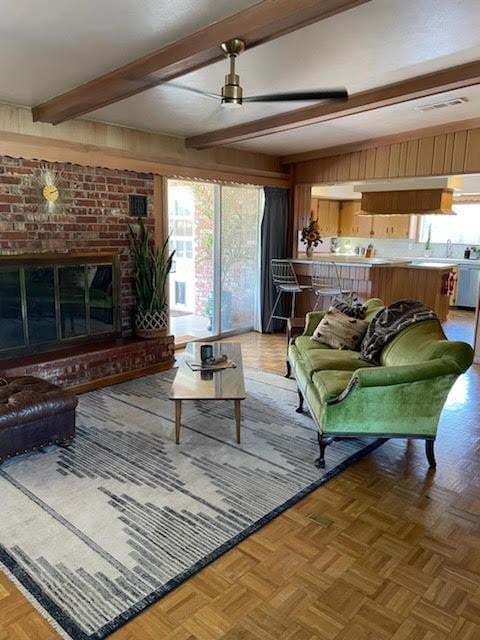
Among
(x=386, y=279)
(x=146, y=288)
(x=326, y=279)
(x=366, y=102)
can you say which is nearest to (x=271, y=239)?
(x=326, y=279)

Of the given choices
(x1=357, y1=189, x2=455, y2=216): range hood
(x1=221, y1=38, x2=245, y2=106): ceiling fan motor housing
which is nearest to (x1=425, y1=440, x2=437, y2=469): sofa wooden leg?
(x1=221, y1=38, x2=245, y2=106): ceiling fan motor housing

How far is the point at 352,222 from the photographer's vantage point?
33.8 feet

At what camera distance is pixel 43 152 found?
4.07 meters

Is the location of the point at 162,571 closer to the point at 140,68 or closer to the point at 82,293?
the point at 140,68

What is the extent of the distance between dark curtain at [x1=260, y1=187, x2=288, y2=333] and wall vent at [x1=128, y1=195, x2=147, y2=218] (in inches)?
80.4

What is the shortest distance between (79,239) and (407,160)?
3671mm

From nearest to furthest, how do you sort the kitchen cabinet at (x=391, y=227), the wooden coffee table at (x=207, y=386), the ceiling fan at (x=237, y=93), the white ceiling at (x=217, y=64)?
the white ceiling at (x=217, y=64)
the ceiling fan at (x=237, y=93)
the wooden coffee table at (x=207, y=386)
the kitchen cabinet at (x=391, y=227)

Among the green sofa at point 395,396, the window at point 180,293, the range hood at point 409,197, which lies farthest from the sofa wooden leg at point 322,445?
the range hood at point 409,197

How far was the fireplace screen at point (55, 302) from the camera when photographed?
401 centimetres

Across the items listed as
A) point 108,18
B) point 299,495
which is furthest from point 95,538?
point 108,18

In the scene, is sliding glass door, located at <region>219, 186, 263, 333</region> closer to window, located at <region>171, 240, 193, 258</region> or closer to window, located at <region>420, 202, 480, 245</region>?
window, located at <region>171, 240, 193, 258</region>

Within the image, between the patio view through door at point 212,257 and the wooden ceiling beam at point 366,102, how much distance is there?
3.68 ft

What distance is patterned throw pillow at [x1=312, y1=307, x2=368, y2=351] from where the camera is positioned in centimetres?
393

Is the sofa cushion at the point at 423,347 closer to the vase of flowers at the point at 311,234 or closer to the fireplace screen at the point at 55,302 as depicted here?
the fireplace screen at the point at 55,302
